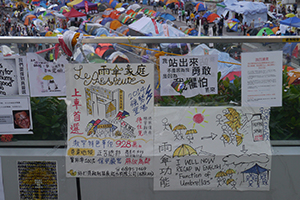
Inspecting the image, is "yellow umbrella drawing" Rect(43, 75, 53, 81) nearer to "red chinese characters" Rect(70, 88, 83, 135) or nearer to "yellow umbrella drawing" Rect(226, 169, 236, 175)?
"red chinese characters" Rect(70, 88, 83, 135)

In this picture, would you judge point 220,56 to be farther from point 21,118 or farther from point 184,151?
point 21,118

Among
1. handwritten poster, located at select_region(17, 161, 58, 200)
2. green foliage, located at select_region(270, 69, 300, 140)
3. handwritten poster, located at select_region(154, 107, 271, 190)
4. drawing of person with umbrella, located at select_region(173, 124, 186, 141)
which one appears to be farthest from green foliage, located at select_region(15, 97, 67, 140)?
green foliage, located at select_region(270, 69, 300, 140)

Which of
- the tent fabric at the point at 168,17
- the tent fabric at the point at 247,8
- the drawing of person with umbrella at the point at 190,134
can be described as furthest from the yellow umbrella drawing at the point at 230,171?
the tent fabric at the point at 247,8

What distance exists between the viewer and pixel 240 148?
10.2 ft

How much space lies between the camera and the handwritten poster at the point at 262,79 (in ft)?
9.89

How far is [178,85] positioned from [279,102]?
108cm

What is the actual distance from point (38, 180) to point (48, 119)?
667 mm

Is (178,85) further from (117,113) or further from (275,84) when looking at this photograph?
(275,84)

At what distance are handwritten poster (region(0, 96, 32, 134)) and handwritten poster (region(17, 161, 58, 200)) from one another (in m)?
0.37

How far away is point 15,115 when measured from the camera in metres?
3.18

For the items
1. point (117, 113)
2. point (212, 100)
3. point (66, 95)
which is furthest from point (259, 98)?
point (66, 95)

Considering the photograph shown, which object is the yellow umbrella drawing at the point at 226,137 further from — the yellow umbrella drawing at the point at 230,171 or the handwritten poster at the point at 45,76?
the handwritten poster at the point at 45,76

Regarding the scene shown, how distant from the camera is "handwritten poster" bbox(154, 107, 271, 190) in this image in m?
3.09

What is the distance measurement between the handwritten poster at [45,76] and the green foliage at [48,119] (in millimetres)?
195
